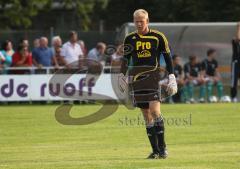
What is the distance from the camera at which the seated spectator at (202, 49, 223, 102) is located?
26.1 meters

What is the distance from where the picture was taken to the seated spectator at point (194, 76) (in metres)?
25.9

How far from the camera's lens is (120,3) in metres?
52.4

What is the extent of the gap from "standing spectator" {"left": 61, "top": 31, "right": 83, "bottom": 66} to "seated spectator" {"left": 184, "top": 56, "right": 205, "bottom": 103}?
3616mm

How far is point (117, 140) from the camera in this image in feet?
48.9

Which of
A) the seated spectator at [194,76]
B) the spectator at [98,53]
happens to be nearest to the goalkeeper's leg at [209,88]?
the seated spectator at [194,76]

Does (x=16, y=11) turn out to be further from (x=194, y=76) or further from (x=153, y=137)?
(x=153, y=137)

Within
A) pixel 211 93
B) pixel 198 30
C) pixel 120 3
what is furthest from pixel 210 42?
pixel 120 3

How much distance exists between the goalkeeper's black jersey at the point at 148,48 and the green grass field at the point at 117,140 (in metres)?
1.45

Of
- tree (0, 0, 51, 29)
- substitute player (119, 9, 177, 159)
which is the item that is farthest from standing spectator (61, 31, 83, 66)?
tree (0, 0, 51, 29)

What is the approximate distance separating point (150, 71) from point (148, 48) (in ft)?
1.24

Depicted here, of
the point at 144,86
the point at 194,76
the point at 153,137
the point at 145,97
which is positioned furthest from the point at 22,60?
the point at 153,137

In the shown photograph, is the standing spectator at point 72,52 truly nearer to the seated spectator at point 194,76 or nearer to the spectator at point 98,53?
the spectator at point 98,53

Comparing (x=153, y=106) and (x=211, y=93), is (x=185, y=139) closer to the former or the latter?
(x=153, y=106)

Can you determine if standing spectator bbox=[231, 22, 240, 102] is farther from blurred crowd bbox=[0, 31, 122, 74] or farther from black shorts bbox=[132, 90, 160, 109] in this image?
black shorts bbox=[132, 90, 160, 109]
